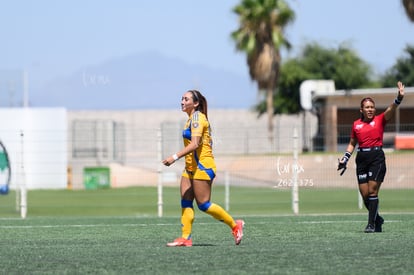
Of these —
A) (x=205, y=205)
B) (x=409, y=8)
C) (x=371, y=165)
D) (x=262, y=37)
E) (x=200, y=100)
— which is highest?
(x=262, y=37)

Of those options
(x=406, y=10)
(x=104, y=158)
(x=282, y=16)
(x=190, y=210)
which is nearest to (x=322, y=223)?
(x=190, y=210)

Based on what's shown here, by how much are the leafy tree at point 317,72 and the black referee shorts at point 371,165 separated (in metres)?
62.5

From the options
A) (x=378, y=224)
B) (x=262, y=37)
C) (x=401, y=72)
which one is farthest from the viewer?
(x=401, y=72)

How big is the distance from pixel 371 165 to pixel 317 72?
6859cm

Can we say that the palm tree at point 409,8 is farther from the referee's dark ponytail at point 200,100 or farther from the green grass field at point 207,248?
the referee's dark ponytail at point 200,100

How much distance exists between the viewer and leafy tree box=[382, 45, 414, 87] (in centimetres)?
8122

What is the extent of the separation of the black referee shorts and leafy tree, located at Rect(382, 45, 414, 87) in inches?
2610

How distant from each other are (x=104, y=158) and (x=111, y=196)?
13.8ft


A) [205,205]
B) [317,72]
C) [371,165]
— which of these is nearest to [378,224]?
[371,165]

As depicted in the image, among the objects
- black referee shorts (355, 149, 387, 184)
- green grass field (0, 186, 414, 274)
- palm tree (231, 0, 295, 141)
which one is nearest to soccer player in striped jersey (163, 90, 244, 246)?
green grass field (0, 186, 414, 274)

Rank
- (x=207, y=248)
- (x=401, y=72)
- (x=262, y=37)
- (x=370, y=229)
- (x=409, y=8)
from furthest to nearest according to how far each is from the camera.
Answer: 1. (x=401, y=72)
2. (x=262, y=37)
3. (x=409, y=8)
4. (x=370, y=229)
5. (x=207, y=248)

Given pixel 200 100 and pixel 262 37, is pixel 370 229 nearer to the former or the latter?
pixel 200 100

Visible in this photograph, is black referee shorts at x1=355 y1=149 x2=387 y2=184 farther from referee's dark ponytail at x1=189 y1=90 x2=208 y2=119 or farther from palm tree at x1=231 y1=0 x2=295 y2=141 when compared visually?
palm tree at x1=231 y1=0 x2=295 y2=141

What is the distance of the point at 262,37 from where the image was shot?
180ft
